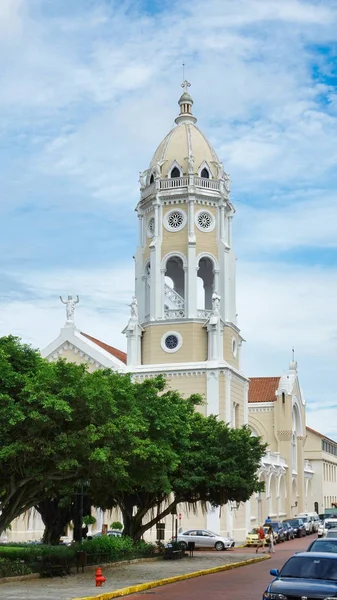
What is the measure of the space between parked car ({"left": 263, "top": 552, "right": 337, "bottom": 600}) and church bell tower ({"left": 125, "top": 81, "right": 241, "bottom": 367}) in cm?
3918

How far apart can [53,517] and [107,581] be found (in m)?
11.5

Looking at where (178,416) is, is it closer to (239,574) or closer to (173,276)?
(239,574)

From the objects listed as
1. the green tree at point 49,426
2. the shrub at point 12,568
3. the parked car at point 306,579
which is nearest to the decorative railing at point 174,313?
the green tree at point 49,426

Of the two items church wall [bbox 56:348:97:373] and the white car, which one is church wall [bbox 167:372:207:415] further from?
the white car

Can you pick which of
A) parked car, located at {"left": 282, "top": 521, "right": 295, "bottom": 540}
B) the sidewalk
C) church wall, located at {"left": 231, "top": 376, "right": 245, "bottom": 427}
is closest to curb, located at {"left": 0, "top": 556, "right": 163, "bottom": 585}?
the sidewalk

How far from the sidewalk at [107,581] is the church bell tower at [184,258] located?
22.1 meters

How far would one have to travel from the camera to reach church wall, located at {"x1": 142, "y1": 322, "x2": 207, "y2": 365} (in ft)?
185

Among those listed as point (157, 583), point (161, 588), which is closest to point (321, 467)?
point (157, 583)

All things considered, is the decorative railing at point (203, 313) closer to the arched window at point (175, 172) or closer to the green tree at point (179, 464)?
the arched window at point (175, 172)

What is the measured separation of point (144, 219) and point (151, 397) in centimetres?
2899

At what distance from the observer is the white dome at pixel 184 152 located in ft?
196

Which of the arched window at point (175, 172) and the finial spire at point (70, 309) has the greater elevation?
the arched window at point (175, 172)

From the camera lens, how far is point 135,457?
1182 inches

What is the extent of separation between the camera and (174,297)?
5925 centimetres
